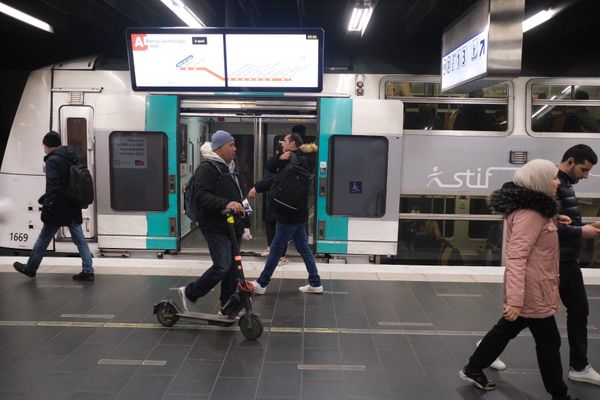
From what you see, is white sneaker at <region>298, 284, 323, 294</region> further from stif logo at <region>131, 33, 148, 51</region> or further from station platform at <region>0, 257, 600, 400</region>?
stif logo at <region>131, 33, 148, 51</region>

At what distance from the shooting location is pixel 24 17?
5418 mm

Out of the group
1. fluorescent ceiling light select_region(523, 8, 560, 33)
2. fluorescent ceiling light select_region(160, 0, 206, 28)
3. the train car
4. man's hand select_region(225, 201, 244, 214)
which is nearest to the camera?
man's hand select_region(225, 201, 244, 214)

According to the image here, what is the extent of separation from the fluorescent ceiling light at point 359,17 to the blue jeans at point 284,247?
239 cm

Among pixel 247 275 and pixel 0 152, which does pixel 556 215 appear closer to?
pixel 247 275

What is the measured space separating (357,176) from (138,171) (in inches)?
112

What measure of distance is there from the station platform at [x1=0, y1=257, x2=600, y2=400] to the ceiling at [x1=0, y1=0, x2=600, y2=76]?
2.76 metres

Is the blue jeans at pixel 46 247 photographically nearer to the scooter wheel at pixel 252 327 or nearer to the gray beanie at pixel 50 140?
the gray beanie at pixel 50 140

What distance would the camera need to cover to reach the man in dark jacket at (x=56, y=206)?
4.82 metres

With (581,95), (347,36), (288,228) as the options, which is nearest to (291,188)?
(288,228)

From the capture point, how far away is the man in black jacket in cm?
294

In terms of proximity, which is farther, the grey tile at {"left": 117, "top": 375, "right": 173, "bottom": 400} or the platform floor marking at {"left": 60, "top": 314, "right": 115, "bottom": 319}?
the platform floor marking at {"left": 60, "top": 314, "right": 115, "bottom": 319}

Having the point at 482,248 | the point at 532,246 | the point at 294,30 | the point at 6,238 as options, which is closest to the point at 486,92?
the point at 482,248

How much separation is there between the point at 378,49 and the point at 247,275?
3.26m

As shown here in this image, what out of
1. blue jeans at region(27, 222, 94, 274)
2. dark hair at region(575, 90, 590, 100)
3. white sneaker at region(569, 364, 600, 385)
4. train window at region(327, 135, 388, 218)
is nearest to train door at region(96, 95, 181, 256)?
blue jeans at region(27, 222, 94, 274)
